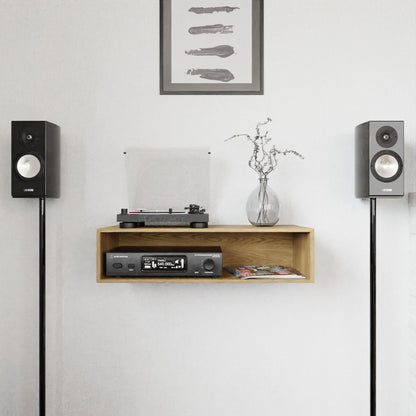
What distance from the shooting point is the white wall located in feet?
6.33

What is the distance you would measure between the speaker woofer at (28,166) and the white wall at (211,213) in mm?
259

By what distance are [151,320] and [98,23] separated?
5.13ft

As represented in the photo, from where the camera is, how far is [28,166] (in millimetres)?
1694

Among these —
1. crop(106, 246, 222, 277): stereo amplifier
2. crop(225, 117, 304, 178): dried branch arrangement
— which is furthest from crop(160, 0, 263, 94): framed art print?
crop(106, 246, 222, 277): stereo amplifier

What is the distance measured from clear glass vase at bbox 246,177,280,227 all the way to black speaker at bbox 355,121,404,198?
0.42m

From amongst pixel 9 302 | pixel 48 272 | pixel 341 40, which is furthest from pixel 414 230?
pixel 9 302

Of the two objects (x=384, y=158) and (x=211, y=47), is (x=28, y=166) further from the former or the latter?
(x=384, y=158)

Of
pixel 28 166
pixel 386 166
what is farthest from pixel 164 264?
pixel 386 166

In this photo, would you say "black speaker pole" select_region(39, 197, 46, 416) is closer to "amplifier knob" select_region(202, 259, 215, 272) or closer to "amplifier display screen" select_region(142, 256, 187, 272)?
"amplifier display screen" select_region(142, 256, 187, 272)

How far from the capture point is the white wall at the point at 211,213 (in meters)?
1.93

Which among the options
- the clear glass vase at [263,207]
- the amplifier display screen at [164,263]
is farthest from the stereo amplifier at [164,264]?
the clear glass vase at [263,207]

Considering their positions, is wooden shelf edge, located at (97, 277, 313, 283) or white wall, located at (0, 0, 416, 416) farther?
white wall, located at (0, 0, 416, 416)

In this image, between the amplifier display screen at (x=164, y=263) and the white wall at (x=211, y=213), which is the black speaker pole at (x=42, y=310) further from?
the amplifier display screen at (x=164, y=263)

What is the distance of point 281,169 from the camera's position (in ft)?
6.37
